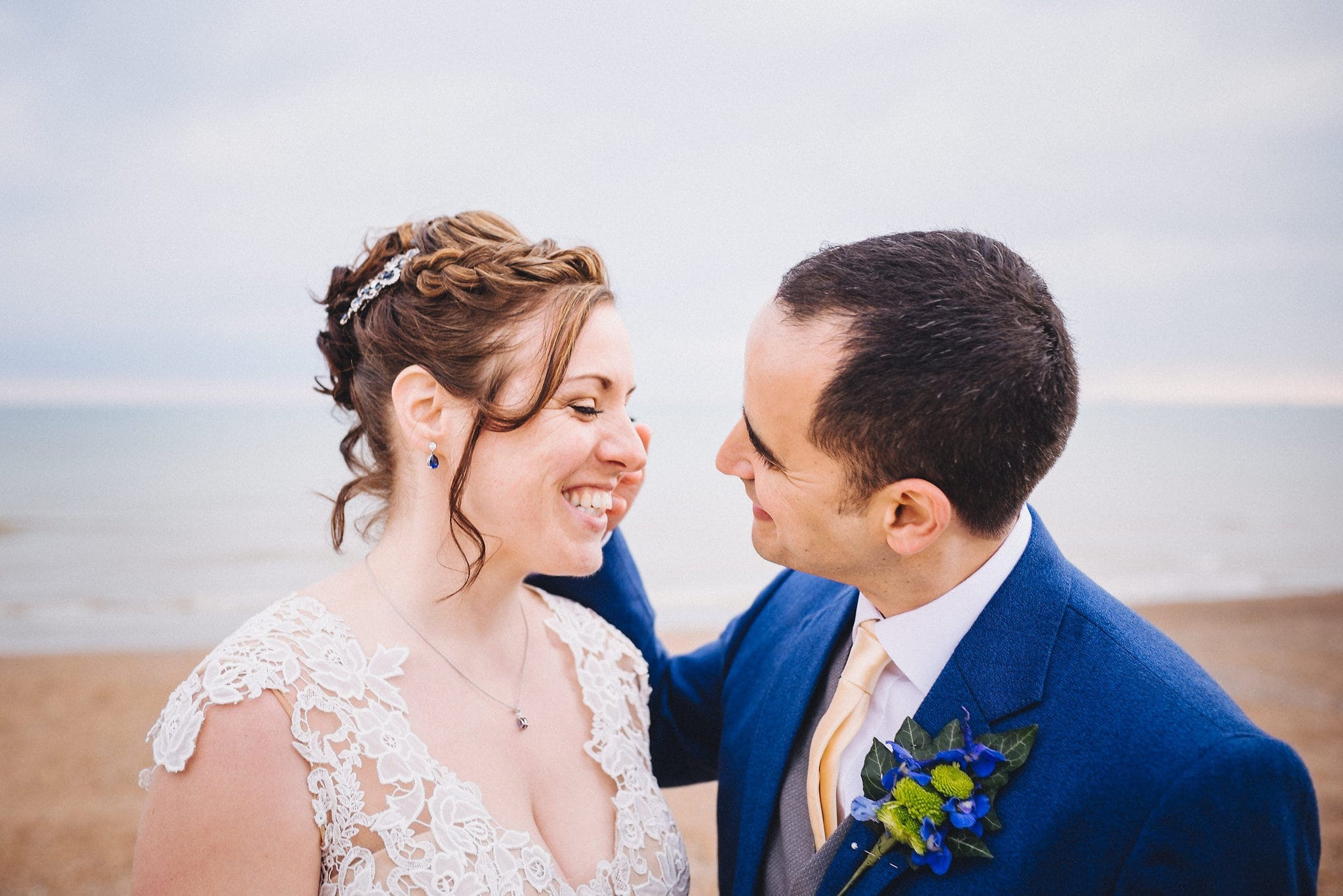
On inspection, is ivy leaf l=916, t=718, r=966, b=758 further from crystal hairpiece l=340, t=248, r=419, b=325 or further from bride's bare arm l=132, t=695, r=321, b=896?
crystal hairpiece l=340, t=248, r=419, b=325

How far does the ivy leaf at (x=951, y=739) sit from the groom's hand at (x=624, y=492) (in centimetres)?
126

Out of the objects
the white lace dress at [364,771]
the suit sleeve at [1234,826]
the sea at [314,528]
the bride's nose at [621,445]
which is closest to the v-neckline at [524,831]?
the white lace dress at [364,771]

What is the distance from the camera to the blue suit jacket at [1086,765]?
5.88ft

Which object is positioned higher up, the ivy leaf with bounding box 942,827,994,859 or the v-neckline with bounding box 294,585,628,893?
the ivy leaf with bounding box 942,827,994,859

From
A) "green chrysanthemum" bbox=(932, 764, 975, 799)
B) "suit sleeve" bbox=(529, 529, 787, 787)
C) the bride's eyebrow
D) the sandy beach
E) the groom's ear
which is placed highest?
the bride's eyebrow

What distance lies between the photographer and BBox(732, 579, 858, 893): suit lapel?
2.51 m

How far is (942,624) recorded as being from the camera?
7.86 feet

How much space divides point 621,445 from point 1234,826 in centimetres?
181

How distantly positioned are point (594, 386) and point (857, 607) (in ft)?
3.55

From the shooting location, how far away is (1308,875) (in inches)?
73.3

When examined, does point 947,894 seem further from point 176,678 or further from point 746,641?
point 176,678

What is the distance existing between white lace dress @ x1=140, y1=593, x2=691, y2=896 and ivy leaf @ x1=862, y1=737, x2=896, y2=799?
931 millimetres

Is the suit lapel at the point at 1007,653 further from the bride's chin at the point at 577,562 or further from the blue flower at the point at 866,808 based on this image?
the bride's chin at the point at 577,562

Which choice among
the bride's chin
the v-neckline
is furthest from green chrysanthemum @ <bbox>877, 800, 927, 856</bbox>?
the bride's chin
